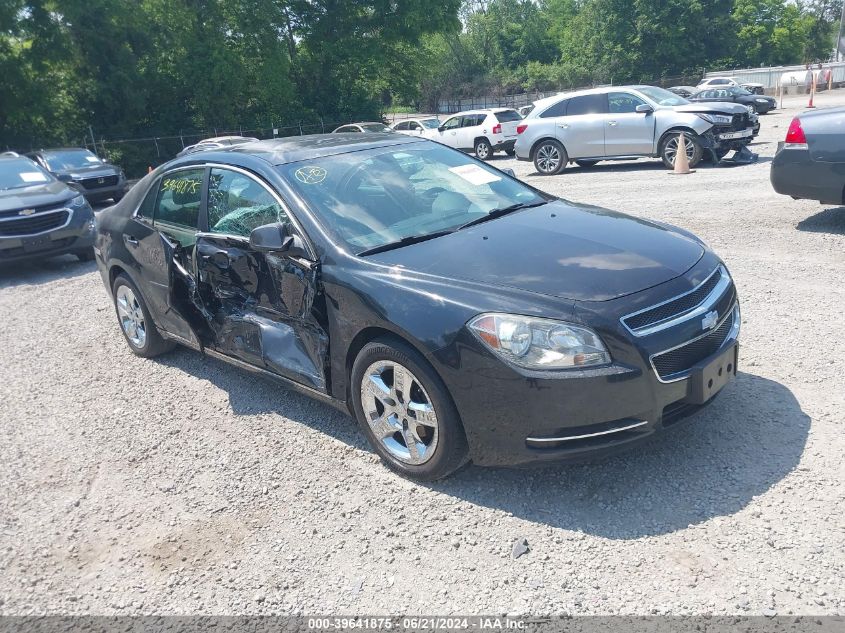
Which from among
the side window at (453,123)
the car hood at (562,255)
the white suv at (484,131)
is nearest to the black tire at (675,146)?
the white suv at (484,131)

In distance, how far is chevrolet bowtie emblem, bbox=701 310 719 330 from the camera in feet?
11.2

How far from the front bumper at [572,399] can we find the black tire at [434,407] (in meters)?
0.08

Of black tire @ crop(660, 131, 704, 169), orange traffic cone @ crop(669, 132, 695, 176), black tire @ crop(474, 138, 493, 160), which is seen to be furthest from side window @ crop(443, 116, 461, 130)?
orange traffic cone @ crop(669, 132, 695, 176)

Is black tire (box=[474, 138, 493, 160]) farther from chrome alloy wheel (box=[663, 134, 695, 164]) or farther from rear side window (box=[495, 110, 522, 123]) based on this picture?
chrome alloy wheel (box=[663, 134, 695, 164])

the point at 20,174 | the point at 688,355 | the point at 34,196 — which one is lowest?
the point at 688,355

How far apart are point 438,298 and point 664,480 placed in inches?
55.9

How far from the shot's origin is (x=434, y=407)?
3.43 metres

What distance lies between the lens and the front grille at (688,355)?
127 inches

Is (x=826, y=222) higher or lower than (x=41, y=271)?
lower

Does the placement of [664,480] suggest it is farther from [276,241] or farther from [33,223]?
[33,223]

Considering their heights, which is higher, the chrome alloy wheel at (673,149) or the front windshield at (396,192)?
the front windshield at (396,192)

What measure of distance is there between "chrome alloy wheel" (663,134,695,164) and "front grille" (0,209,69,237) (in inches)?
426

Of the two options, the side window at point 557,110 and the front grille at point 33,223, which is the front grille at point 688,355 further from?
Answer: the side window at point 557,110

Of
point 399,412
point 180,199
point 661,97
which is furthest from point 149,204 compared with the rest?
point 661,97
